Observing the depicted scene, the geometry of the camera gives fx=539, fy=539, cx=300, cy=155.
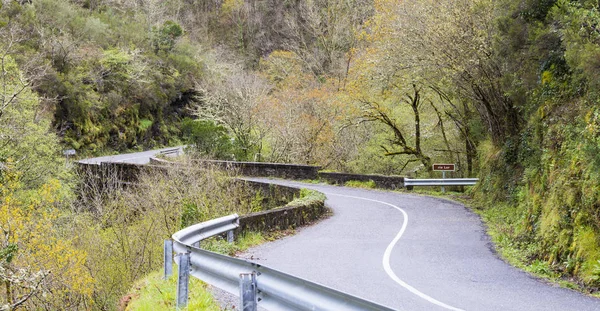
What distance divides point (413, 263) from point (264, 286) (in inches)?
228

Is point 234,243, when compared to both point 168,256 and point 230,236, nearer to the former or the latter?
point 230,236

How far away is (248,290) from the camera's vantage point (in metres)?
4.95

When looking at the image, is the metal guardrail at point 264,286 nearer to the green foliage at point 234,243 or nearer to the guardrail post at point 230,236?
the green foliage at point 234,243

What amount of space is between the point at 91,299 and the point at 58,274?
6.24 ft

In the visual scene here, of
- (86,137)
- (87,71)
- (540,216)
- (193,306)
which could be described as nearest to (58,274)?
(193,306)

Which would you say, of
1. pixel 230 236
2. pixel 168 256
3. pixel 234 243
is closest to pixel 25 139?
pixel 234 243

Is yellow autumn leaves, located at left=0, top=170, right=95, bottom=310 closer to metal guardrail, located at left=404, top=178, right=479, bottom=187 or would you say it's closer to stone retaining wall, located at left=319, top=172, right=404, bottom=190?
stone retaining wall, located at left=319, top=172, right=404, bottom=190

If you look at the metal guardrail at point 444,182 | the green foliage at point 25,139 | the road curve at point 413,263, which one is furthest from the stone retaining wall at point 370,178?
the green foliage at point 25,139

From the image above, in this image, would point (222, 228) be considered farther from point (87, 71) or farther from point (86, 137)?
point (87, 71)

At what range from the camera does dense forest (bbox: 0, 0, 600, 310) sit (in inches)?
433

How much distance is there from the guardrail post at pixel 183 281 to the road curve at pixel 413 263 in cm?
247

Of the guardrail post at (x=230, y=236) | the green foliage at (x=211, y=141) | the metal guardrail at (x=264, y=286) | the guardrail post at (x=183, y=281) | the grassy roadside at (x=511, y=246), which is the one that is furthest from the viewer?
the green foliage at (x=211, y=141)

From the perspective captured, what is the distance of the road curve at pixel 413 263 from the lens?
734 cm

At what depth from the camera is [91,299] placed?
42.1 ft
